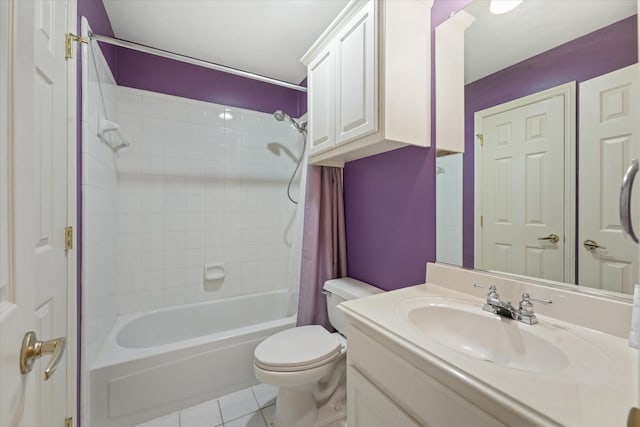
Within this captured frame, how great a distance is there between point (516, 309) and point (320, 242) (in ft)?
3.75

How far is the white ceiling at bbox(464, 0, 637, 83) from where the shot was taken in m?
0.81

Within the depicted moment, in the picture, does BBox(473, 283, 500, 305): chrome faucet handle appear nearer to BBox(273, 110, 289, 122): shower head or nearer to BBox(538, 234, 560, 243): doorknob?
BBox(538, 234, 560, 243): doorknob

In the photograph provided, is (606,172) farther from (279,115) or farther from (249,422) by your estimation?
(279,115)

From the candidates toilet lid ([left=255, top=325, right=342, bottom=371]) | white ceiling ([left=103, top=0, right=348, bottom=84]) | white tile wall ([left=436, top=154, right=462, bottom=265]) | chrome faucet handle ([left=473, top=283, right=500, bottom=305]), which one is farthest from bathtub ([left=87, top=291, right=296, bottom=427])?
white ceiling ([left=103, top=0, right=348, bottom=84])

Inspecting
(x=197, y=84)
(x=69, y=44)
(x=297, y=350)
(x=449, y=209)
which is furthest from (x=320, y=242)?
(x=197, y=84)

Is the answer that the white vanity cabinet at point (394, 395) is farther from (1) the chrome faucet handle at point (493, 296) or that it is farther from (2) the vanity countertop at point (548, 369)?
(1) the chrome faucet handle at point (493, 296)

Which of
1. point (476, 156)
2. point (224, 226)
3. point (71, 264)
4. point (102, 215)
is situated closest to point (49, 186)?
point (71, 264)

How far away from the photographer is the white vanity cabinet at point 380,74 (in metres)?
1.14

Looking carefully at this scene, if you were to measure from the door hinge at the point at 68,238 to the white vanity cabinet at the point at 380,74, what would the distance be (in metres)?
1.26

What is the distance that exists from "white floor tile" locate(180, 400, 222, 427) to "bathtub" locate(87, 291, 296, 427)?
0.11 feet

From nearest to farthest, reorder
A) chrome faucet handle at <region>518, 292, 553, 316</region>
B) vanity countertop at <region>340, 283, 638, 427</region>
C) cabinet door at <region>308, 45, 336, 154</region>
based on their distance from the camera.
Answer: vanity countertop at <region>340, 283, 638, 427</region> < chrome faucet handle at <region>518, 292, 553, 316</region> < cabinet door at <region>308, 45, 336, 154</region>

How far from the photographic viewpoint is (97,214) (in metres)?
1.45

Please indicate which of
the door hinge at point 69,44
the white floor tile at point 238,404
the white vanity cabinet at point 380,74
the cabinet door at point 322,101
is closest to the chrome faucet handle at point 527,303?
the white vanity cabinet at point 380,74

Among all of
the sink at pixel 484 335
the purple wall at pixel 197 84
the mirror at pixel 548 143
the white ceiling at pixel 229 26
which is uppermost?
the white ceiling at pixel 229 26
